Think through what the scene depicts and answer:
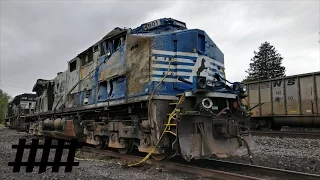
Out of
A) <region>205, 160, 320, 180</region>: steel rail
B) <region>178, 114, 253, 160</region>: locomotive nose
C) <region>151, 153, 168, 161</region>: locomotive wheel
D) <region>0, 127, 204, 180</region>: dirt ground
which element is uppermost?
<region>178, 114, 253, 160</region>: locomotive nose

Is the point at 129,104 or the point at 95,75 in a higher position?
the point at 95,75

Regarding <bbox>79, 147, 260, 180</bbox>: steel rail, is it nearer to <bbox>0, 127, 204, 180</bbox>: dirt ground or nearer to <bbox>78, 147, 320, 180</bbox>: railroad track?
<bbox>78, 147, 320, 180</bbox>: railroad track

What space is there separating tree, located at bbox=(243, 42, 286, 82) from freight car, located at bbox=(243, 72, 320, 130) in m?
33.7

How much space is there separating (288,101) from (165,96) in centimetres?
1174

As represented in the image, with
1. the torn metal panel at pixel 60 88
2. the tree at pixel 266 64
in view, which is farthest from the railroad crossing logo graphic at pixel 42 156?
the tree at pixel 266 64

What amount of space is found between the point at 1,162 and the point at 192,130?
462 cm

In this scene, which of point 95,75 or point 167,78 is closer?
point 167,78

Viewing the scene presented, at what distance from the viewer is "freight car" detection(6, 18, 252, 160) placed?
19.8 feet

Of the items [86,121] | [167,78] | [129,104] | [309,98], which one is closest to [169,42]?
[167,78]

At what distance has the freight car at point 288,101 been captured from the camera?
583 inches

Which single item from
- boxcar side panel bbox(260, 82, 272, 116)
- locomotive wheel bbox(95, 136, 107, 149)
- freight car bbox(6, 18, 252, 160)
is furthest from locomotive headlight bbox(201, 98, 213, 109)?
boxcar side panel bbox(260, 82, 272, 116)

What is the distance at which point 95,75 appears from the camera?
938cm

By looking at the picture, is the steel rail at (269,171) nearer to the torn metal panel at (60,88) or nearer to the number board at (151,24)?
the number board at (151,24)

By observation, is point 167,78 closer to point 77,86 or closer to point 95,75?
point 95,75
